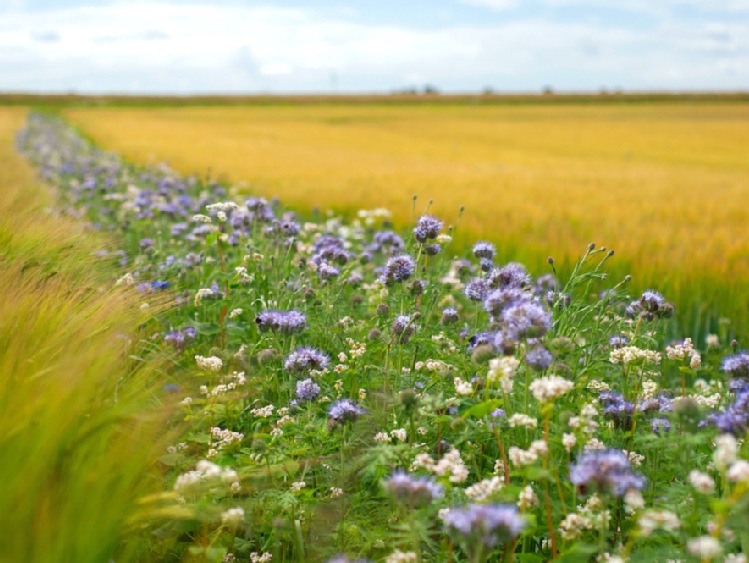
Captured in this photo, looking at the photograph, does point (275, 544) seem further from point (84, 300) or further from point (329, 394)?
point (84, 300)

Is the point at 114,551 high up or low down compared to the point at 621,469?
down

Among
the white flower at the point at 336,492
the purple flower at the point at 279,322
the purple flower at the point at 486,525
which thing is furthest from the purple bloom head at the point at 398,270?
the purple flower at the point at 486,525

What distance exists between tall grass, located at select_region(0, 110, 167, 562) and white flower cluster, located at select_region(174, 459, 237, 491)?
86mm

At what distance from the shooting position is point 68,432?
1.75 m

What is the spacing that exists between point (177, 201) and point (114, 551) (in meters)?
5.01

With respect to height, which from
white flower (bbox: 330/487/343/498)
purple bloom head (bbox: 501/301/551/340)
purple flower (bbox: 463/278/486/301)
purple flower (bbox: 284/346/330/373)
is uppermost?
purple bloom head (bbox: 501/301/551/340)

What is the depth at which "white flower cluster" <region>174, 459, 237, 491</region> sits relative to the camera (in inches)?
71.7

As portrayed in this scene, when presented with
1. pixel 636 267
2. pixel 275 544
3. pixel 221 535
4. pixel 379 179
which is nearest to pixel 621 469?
pixel 275 544

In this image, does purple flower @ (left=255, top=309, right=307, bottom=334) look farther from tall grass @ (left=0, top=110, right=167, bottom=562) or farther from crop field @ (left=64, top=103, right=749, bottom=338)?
crop field @ (left=64, top=103, right=749, bottom=338)

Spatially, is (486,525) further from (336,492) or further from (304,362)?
(304,362)

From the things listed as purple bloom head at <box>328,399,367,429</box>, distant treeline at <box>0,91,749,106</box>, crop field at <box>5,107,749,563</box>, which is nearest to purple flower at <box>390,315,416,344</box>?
crop field at <box>5,107,749,563</box>

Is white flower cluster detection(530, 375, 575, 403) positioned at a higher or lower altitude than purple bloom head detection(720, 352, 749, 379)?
higher

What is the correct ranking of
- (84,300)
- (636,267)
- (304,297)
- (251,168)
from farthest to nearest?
1. (251,168)
2. (636,267)
3. (304,297)
4. (84,300)

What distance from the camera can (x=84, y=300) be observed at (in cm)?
280
